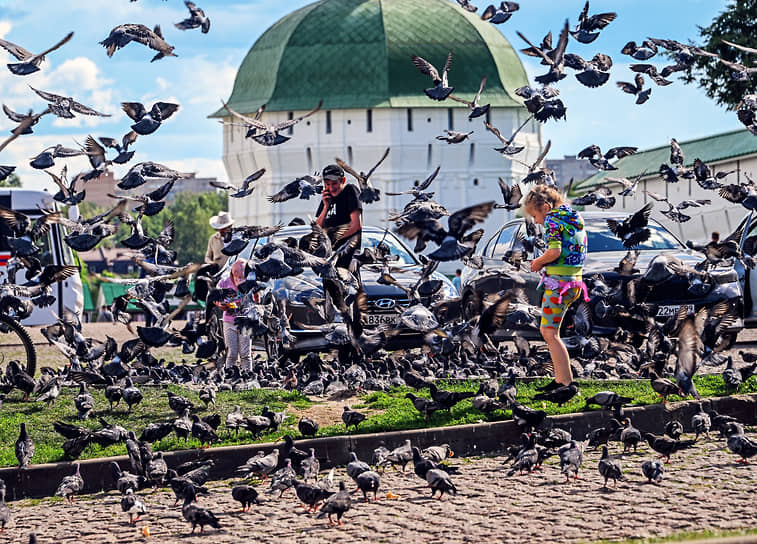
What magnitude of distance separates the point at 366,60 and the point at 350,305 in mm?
72830

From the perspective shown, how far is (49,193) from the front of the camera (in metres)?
25.6

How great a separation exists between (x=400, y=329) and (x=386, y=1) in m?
77.1

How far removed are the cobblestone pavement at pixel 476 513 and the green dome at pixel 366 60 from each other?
7348cm

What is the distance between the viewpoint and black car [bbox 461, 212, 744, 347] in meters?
13.7

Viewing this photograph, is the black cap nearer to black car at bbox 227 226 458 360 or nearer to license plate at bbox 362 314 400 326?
black car at bbox 227 226 458 360

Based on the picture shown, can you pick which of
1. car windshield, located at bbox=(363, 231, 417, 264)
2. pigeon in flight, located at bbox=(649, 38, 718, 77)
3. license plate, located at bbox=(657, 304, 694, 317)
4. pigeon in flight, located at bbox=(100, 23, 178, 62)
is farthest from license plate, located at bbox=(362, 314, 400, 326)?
pigeon in flight, located at bbox=(649, 38, 718, 77)

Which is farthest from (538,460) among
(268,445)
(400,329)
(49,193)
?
(49,193)

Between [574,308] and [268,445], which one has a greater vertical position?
[574,308]

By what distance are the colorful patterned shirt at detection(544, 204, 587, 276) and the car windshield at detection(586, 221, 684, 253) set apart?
537 centimetres

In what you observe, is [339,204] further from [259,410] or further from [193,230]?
[193,230]

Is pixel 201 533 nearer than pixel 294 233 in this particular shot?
Yes

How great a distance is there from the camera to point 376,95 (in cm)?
8275

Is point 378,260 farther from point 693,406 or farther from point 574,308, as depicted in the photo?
point 693,406

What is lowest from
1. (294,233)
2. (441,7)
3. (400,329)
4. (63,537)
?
(63,537)
